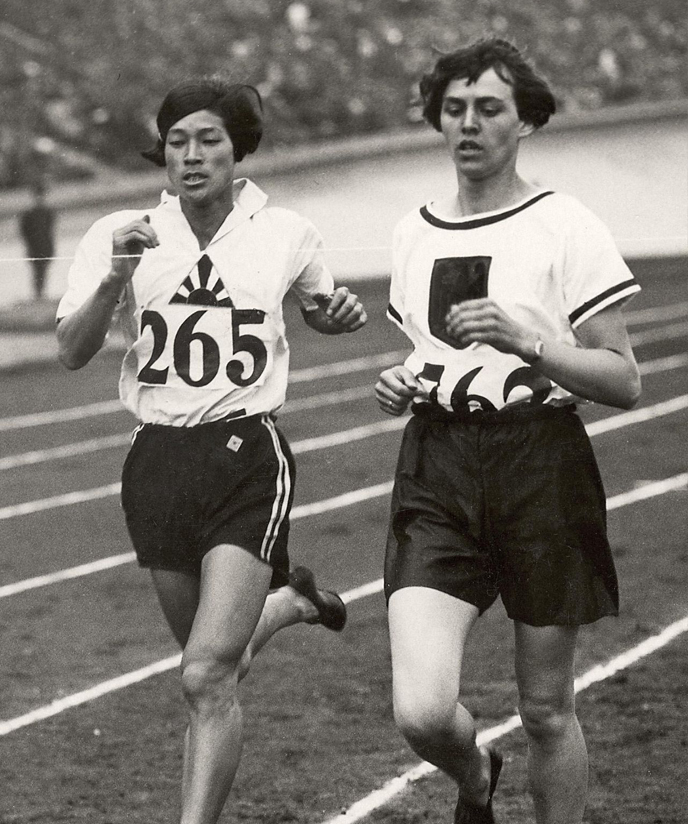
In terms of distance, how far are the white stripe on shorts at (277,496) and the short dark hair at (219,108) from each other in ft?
1.87

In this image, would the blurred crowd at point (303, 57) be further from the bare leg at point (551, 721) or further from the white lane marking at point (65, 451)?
the bare leg at point (551, 721)

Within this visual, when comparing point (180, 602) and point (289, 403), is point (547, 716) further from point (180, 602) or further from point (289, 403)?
point (289, 403)

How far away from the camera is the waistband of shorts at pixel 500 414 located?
2850mm

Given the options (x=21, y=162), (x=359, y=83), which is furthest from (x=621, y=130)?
(x=21, y=162)

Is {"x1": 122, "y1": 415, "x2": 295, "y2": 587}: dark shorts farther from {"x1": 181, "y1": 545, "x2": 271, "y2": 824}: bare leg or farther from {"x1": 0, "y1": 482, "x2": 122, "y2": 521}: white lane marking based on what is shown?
{"x1": 0, "y1": 482, "x2": 122, "y2": 521}: white lane marking

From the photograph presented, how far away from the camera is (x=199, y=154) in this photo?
312cm

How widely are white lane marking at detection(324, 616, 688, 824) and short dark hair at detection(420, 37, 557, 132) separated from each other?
5.36 feet

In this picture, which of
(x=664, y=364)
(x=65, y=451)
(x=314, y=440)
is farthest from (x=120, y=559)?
(x=664, y=364)

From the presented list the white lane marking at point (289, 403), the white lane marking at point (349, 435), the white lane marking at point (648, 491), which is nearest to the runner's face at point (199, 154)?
the white lane marking at point (648, 491)

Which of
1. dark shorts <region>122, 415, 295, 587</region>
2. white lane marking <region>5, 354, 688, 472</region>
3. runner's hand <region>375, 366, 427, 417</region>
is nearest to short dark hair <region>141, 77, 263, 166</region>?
dark shorts <region>122, 415, 295, 587</region>


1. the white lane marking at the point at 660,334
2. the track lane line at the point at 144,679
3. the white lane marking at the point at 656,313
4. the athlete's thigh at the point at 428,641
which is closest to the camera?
the athlete's thigh at the point at 428,641

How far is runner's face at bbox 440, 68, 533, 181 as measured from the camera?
2.84 meters

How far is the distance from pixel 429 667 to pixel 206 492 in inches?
26.4

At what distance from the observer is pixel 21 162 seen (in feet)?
42.4
